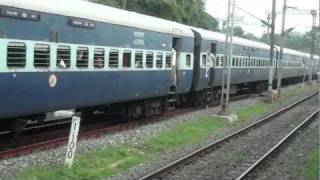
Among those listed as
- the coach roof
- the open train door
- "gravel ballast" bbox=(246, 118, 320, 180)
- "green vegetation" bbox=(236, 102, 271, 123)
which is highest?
the coach roof

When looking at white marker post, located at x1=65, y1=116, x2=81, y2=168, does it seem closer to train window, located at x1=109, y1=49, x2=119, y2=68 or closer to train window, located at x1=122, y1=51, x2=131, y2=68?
train window, located at x1=109, y1=49, x2=119, y2=68

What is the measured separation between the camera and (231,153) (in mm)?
14586

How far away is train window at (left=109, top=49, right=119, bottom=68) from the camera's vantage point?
15977 millimetres

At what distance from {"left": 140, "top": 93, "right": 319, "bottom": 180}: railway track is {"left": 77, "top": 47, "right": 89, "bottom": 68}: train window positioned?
10.7 ft

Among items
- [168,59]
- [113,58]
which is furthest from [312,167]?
[168,59]

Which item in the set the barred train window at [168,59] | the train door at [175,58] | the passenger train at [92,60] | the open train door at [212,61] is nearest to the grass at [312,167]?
the passenger train at [92,60]

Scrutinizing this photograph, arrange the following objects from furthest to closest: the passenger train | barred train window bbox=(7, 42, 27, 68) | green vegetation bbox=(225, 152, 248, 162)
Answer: green vegetation bbox=(225, 152, 248, 162) < the passenger train < barred train window bbox=(7, 42, 27, 68)

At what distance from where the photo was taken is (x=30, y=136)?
47.5 feet

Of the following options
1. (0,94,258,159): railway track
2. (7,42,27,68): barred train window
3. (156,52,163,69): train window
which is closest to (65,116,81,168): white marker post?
(0,94,258,159): railway track

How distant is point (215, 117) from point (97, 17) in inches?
301

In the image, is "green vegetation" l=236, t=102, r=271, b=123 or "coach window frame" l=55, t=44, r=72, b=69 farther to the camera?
"green vegetation" l=236, t=102, r=271, b=123

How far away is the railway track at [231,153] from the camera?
38.7 feet

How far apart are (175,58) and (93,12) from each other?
6779 millimetres

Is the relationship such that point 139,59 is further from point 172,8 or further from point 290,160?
point 172,8
